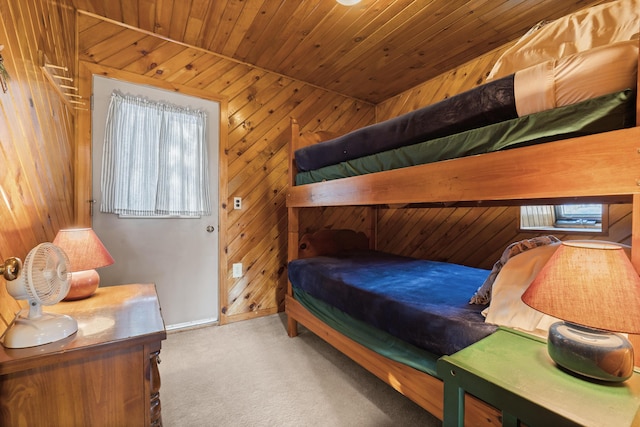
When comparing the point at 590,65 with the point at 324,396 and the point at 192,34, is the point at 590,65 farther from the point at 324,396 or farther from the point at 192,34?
the point at 192,34

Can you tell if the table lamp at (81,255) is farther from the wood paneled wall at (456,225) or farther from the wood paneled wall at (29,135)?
the wood paneled wall at (456,225)

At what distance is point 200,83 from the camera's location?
8.27 ft

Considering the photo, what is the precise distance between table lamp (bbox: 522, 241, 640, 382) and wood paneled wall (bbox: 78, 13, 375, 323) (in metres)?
2.40

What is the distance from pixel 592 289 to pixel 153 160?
2699mm

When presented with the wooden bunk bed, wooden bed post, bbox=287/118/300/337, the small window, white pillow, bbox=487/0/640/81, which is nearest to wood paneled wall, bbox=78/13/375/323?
wooden bed post, bbox=287/118/300/337

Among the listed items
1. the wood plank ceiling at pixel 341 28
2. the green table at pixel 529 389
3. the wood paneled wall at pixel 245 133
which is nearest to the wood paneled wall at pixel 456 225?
the wood plank ceiling at pixel 341 28

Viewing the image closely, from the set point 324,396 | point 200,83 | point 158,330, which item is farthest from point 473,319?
point 200,83

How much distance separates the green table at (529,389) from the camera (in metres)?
0.63

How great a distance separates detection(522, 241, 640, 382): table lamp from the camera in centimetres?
66

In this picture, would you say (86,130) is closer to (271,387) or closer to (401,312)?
(271,387)

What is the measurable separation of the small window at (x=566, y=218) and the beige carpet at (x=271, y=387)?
175 cm

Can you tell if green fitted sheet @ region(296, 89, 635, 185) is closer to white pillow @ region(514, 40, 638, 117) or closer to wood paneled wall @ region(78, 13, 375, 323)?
white pillow @ region(514, 40, 638, 117)

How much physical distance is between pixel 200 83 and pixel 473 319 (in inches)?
107

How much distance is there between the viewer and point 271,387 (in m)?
1.69
